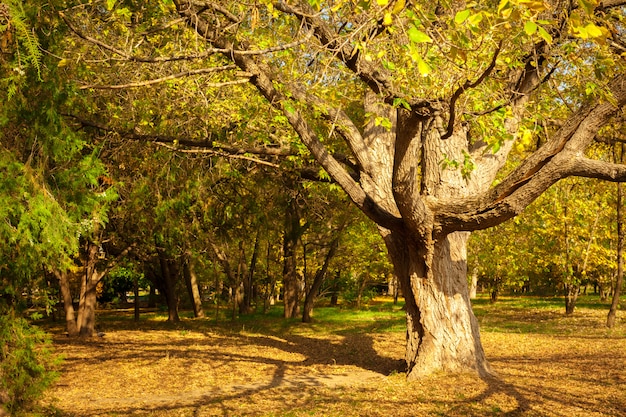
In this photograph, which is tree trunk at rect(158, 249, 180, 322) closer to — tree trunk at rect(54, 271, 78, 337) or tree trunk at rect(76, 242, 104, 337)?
tree trunk at rect(54, 271, 78, 337)

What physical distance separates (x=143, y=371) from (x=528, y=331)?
1225 centimetres

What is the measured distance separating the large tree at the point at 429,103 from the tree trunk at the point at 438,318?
0.06 ft

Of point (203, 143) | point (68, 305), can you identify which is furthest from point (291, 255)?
point (203, 143)

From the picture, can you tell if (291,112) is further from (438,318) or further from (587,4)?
(587,4)

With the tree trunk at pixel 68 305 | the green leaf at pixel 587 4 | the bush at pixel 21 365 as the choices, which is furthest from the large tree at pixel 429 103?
the tree trunk at pixel 68 305

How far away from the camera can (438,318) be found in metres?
9.84

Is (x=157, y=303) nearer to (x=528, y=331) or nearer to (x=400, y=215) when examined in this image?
(x=528, y=331)

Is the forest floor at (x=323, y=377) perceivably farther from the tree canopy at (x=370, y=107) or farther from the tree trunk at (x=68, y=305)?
the tree canopy at (x=370, y=107)

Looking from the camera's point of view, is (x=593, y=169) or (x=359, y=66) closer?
(x=593, y=169)

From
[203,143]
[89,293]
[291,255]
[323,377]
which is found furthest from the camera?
[291,255]

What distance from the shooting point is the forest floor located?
26.3ft

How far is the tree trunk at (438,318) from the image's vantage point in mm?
9773

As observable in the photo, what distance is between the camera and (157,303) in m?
45.2

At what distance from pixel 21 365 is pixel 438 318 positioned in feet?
20.6
